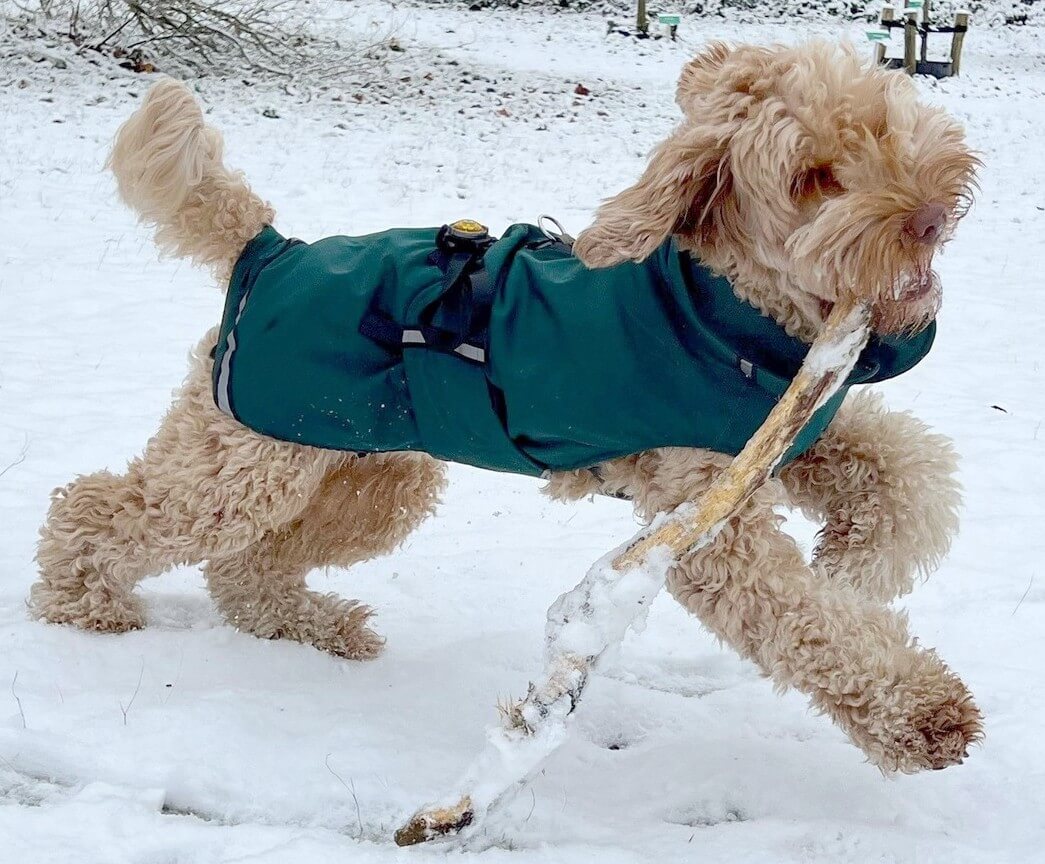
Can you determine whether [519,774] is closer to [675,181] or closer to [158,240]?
[675,181]

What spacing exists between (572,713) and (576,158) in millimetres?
11758

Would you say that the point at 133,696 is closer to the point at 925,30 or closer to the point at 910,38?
the point at 910,38

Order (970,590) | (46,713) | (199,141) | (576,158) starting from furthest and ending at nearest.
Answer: (576,158)
(970,590)
(199,141)
(46,713)

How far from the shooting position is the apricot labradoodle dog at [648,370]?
2605 mm

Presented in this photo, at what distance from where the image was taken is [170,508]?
3570mm

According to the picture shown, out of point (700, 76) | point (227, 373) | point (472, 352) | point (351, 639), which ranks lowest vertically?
point (351, 639)

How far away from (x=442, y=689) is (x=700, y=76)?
2.08m

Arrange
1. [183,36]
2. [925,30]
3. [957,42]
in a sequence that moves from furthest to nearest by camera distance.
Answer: [925,30] → [957,42] → [183,36]

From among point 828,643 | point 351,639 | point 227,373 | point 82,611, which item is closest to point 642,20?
point 351,639

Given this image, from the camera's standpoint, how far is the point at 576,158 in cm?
1358

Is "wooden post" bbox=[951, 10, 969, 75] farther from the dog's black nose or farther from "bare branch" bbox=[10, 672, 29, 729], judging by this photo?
"bare branch" bbox=[10, 672, 29, 729]

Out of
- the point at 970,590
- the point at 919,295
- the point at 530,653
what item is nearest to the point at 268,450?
the point at 530,653

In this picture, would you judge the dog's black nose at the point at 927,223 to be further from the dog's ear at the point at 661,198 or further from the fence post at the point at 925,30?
the fence post at the point at 925,30

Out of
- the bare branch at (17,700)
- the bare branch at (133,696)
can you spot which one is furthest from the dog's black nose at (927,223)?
the bare branch at (17,700)
